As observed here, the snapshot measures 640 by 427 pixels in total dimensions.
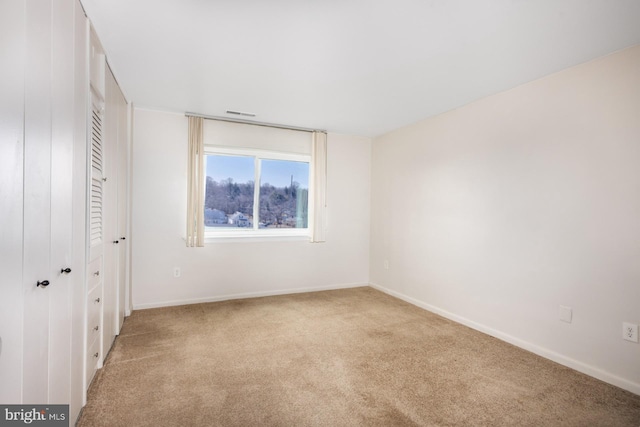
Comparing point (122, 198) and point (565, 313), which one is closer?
point (565, 313)

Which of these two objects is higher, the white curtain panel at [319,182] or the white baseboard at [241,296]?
the white curtain panel at [319,182]

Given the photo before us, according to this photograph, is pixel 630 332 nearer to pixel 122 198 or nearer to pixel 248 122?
pixel 248 122

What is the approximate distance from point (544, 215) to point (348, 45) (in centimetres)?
222

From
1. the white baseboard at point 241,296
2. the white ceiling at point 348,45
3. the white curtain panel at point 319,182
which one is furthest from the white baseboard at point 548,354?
the white ceiling at point 348,45

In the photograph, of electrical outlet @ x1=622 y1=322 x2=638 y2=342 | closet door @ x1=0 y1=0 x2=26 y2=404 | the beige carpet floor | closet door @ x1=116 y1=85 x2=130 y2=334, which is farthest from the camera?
closet door @ x1=116 y1=85 x2=130 y2=334

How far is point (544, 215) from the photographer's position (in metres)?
2.71

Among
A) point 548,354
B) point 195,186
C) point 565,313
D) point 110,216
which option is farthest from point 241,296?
point 565,313

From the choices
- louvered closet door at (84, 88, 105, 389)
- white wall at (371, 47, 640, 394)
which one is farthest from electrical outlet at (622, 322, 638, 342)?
louvered closet door at (84, 88, 105, 389)

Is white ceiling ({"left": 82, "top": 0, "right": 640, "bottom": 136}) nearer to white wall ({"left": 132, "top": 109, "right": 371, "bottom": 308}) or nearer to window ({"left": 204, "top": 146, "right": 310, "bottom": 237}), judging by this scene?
white wall ({"left": 132, "top": 109, "right": 371, "bottom": 308})

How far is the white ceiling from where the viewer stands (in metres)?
1.88

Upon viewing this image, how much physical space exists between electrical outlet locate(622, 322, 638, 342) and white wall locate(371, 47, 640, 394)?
0.03 metres

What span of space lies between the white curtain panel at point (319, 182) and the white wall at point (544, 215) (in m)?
1.39

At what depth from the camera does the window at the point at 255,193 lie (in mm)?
4250

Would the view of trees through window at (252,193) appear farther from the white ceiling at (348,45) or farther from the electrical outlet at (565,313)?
the electrical outlet at (565,313)
